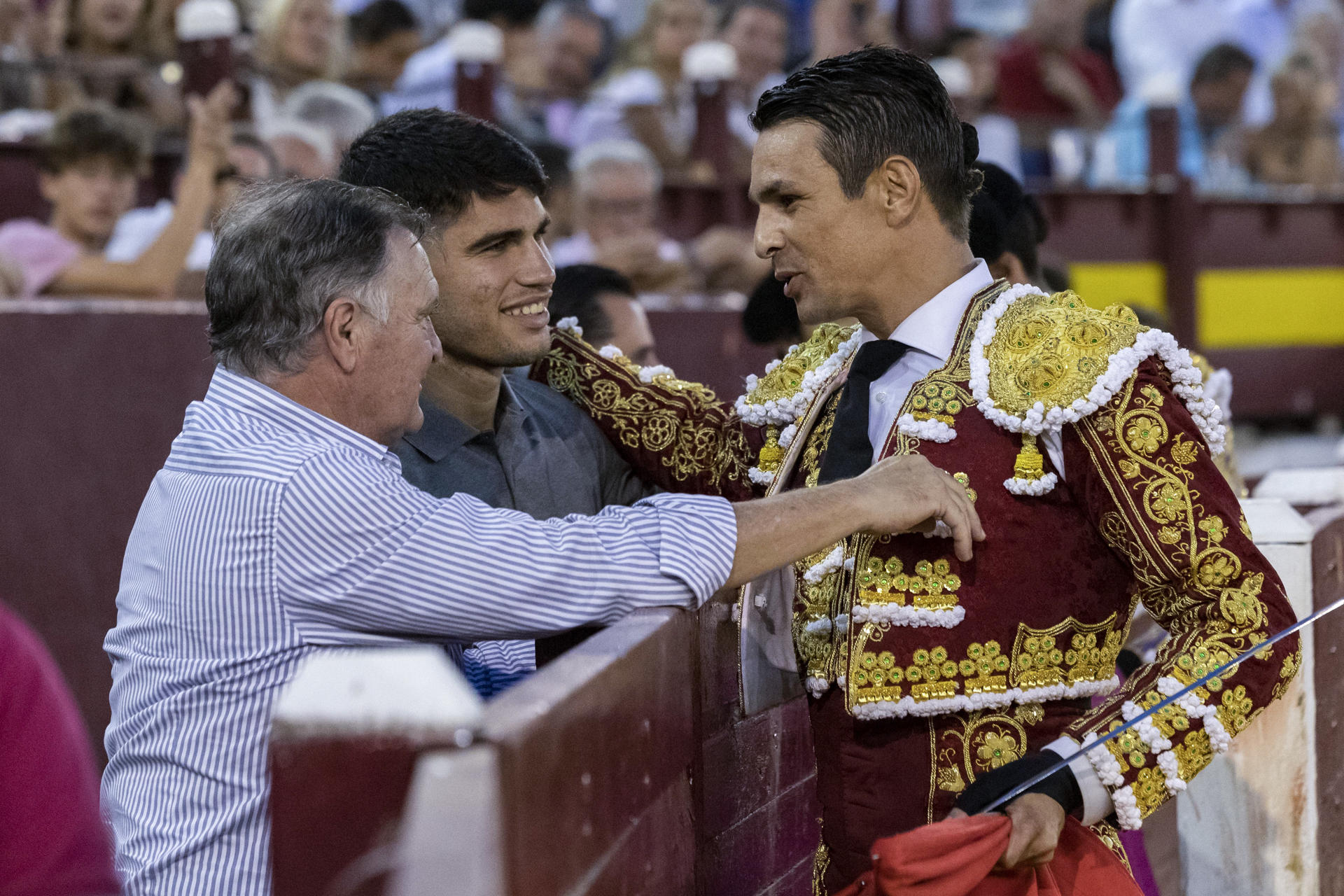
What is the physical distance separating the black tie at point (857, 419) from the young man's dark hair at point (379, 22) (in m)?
4.78

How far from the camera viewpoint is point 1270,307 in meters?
8.99

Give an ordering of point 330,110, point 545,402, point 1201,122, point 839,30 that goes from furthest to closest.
A: 1. point 1201,122
2. point 839,30
3. point 330,110
4. point 545,402

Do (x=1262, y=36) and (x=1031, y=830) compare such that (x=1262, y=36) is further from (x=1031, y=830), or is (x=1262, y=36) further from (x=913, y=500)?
(x=1031, y=830)

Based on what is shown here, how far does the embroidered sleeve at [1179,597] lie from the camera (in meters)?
1.77

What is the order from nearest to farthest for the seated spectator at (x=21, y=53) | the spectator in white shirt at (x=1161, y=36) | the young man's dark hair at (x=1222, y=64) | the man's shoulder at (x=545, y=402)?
the man's shoulder at (x=545, y=402) < the seated spectator at (x=21, y=53) < the young man's dark hair at (x=1222, y=64) < the spectator in white shirt at (x=1161, y=36)

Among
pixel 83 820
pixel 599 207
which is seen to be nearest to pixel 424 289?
pixel 83 820

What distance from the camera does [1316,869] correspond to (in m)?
2.94

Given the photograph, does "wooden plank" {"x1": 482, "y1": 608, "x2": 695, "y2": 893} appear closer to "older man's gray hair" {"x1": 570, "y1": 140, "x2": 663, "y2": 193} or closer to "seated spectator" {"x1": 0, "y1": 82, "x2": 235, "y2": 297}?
"seated spectator" {"x1": 0, "y1": 82, "x2": 235, "y2": 297}

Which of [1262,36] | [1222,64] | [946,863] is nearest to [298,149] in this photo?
[946,863]

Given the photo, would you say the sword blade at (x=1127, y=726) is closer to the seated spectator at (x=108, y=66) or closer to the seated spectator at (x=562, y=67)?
the seated spectator at (x=108, y=66)

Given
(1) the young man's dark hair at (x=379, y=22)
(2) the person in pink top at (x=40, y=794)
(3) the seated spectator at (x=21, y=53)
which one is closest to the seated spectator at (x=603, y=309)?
(2) the person in pink top at (x=40, y=794)

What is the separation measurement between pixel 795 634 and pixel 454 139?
88cm

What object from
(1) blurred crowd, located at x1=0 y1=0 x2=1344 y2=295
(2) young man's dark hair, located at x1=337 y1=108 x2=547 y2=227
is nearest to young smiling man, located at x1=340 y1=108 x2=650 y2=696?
(2) young man's dark hair, located at x1=337 y1=108 x2=547 y2=227

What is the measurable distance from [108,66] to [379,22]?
1.39m
